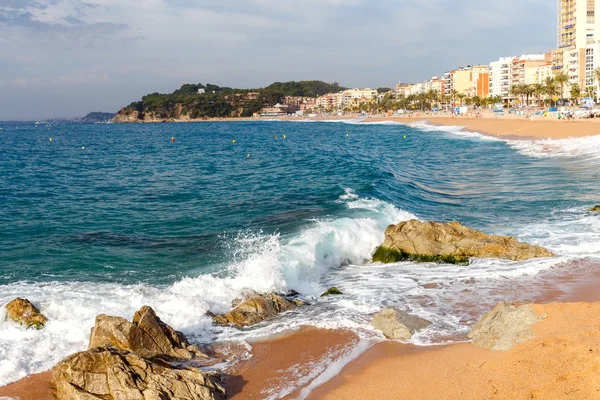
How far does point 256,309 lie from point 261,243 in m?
5.26

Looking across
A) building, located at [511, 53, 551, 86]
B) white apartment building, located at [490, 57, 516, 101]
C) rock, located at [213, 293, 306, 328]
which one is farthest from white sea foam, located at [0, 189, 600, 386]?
white apartment building, located at [490, 57, 516, 101]

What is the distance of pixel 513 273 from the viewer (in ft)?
43.7

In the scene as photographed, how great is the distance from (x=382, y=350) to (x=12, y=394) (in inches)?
214

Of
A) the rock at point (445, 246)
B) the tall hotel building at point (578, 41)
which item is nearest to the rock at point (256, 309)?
the rock at point (445, 246)

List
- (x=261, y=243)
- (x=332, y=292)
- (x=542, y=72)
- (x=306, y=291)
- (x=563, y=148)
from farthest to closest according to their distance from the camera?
(x=542, y=72) < (x=563, y=148) < (x=261, y=243) < (x=306, y=291) < (x=332, y=292)

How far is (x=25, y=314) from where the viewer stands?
1029cm

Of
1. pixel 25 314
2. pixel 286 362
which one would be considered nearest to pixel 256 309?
pixel 286 362

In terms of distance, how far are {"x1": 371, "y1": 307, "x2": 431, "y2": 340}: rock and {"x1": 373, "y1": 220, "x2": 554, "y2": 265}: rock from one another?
186 inches

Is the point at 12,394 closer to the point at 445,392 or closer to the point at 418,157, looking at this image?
the point at 445,392

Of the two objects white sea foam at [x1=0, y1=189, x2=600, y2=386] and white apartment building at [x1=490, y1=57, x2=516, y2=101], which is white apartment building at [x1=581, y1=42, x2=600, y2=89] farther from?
white sea foam at [x1=0, y1=189, x2=600, y2=386]

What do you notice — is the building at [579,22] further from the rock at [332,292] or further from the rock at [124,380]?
the rock at [124,380]

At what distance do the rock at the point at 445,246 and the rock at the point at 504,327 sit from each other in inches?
191

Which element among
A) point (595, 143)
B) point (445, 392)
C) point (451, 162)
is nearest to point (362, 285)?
point (445, 392)

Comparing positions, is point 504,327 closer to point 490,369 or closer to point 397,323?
point 490,369
